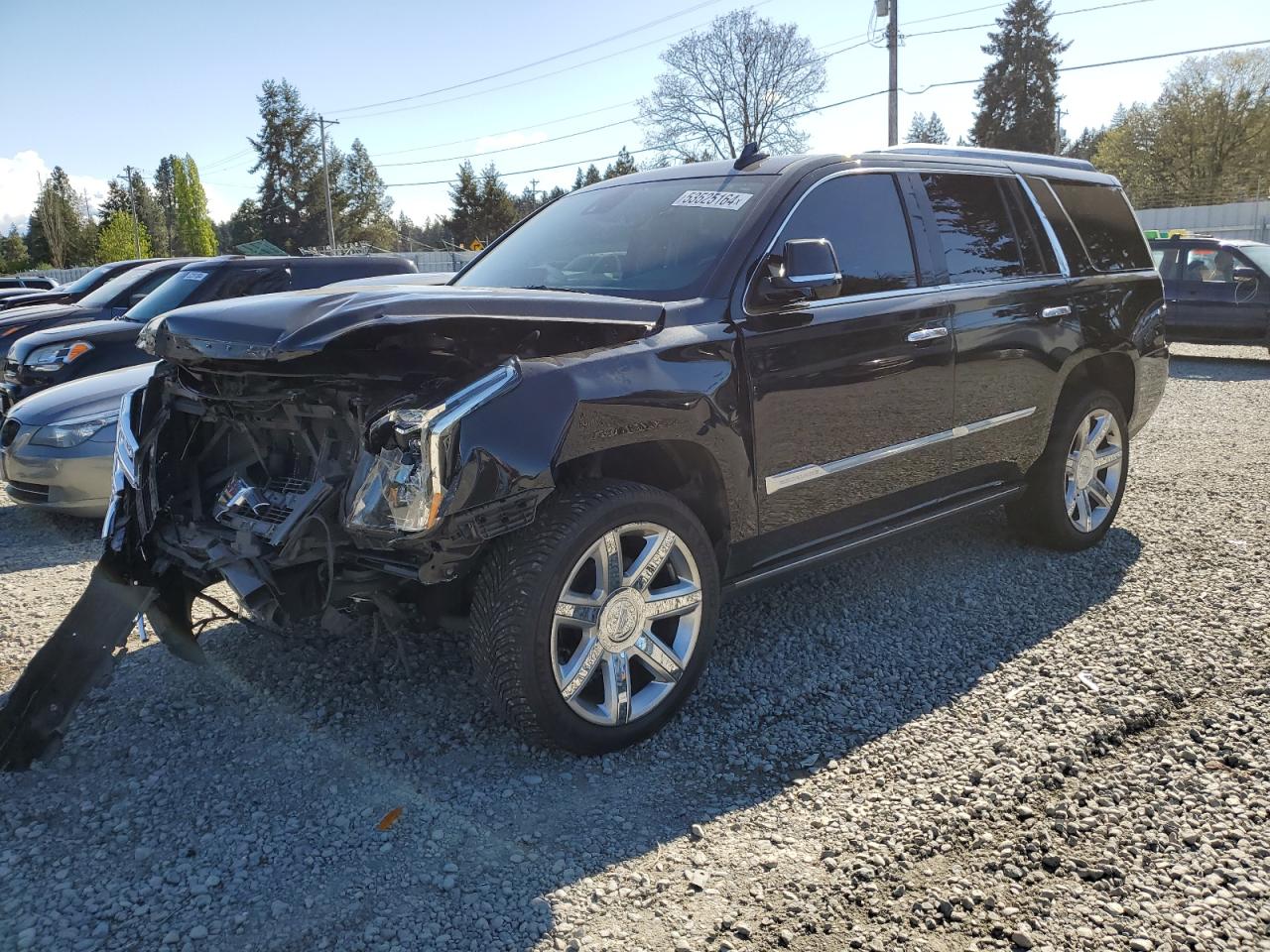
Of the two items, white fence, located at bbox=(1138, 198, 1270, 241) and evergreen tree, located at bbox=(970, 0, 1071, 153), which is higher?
evergreen tree, located at bbox=(970, 0, 1071, 153)

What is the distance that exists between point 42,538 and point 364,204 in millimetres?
83694

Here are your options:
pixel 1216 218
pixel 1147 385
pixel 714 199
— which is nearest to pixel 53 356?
pixel 714 199

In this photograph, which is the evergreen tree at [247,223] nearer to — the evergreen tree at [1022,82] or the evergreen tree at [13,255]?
the evergreen tree at [13,255]

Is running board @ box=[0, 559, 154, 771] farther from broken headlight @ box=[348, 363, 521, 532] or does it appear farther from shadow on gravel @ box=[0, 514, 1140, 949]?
broken headlight @ box=[348, 363, 521, 532]

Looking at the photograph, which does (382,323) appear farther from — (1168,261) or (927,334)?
(1168,261)

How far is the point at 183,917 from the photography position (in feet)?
7.88

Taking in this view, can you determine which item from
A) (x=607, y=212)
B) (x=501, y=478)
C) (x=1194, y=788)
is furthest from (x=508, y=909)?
(x=607, y=212)

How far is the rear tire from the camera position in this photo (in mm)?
4957

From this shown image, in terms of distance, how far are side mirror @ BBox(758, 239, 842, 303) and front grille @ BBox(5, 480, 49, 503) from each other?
194 inches

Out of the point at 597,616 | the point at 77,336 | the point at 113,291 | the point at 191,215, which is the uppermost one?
the point at 191,215

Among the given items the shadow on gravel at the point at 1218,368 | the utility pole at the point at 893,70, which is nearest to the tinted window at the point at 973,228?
the shadow on gravel at the point at 1218,368

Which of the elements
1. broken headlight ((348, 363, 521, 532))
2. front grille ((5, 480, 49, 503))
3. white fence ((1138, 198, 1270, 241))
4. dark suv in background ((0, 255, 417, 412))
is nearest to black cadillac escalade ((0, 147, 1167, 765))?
broken headlight ((348, 363, 521, 532))

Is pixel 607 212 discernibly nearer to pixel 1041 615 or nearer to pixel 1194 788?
pixel 1041 615

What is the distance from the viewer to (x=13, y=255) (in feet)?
252
